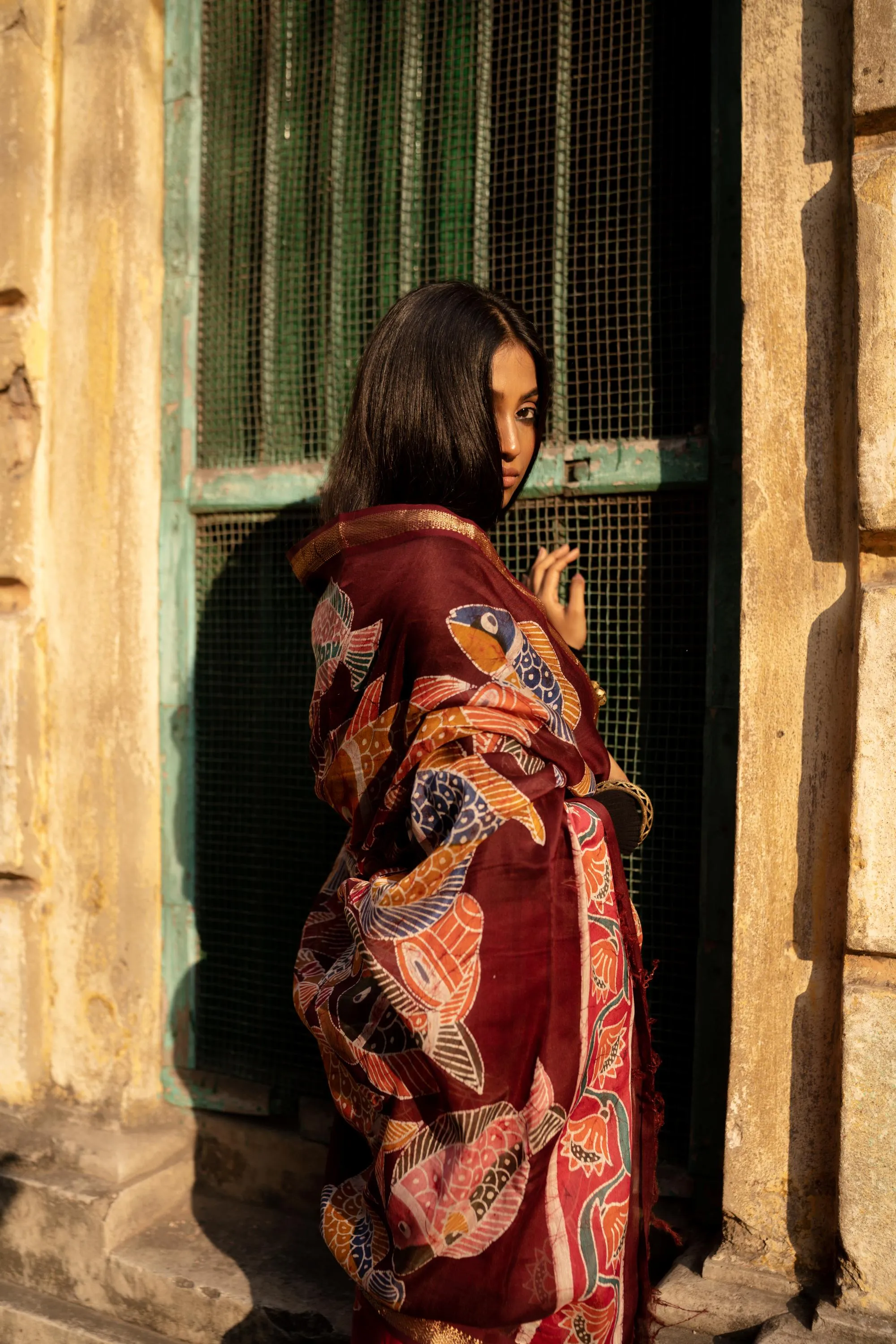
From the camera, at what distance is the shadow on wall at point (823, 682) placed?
170 cm

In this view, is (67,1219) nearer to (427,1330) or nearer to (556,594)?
(427,1330)

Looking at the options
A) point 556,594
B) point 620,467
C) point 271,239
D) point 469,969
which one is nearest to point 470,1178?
point 469,969

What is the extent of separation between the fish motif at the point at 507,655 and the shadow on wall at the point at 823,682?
0.47 m

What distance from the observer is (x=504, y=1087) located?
1408 mm

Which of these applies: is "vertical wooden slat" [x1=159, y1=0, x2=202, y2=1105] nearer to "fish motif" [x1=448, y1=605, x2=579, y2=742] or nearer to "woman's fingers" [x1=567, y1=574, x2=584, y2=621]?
"woman's fingers" [x1=567, y1=574, x2=584, y2=621]

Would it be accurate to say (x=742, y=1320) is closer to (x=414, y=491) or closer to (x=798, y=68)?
(x=414, y=491)

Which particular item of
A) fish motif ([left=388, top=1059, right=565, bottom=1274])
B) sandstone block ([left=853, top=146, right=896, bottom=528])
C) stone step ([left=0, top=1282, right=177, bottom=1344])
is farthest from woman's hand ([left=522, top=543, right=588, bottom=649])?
stone step ([left=0, top=1282, right=177, bottom=1344])

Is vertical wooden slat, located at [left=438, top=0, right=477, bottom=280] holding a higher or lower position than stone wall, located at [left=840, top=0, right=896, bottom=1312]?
higher

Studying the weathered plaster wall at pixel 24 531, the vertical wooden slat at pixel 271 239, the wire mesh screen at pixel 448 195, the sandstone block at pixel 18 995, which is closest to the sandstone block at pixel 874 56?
the wire mesh screen at pixel 448 195

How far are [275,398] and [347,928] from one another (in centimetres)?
133

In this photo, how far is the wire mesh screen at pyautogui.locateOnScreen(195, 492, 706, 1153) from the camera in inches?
82.6

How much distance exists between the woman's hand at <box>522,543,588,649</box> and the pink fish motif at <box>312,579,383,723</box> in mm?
502

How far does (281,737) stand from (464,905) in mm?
1150

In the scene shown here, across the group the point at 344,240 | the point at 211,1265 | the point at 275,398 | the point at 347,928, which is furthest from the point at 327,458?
the point at 211,1265
